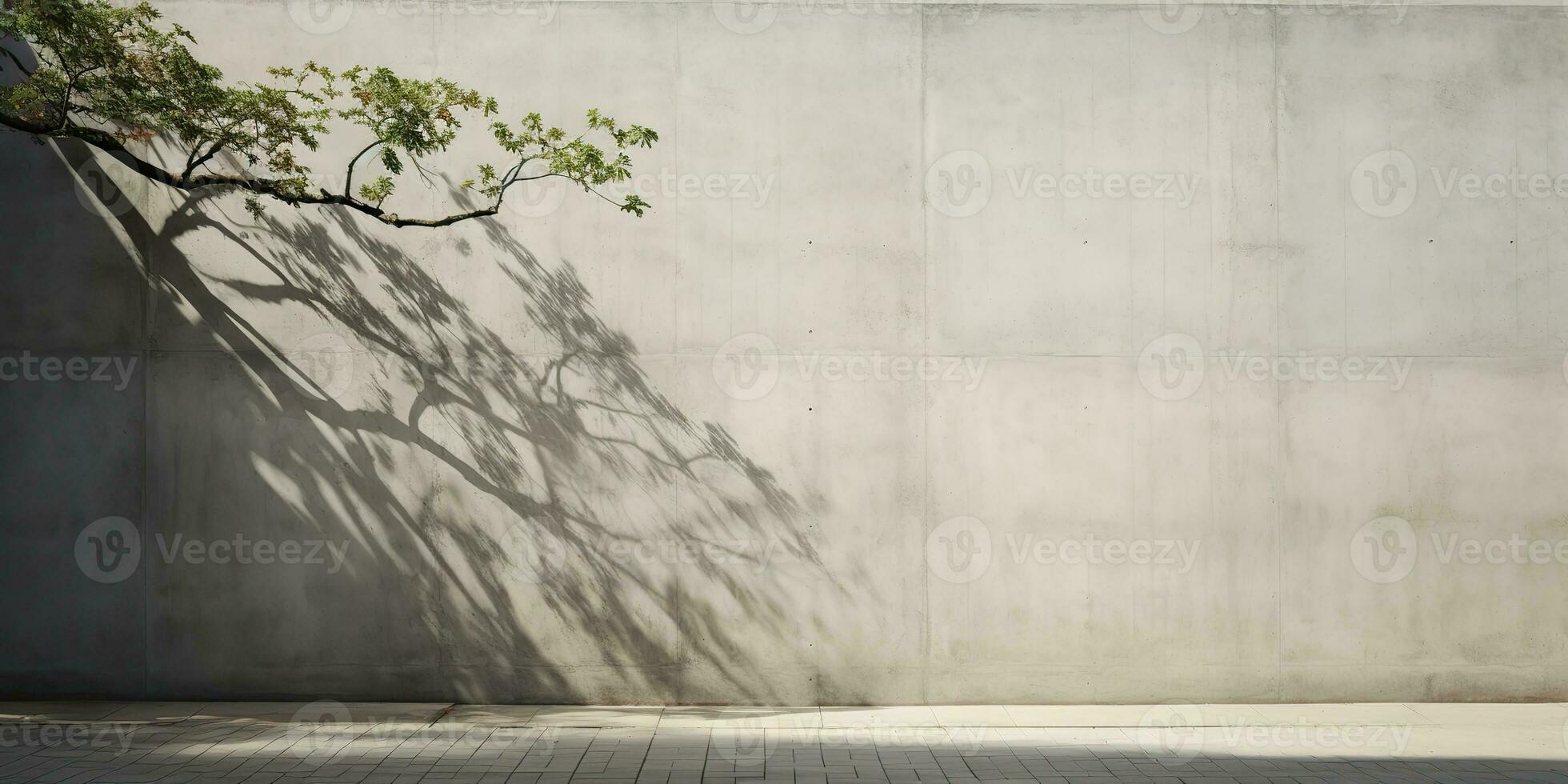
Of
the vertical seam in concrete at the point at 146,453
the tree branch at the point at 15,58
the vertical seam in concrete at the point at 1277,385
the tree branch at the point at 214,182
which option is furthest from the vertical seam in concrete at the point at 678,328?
the tree branch at the point at 15,58

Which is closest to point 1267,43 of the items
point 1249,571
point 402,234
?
point 1249,571

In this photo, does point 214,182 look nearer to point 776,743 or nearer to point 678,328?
point 678,328

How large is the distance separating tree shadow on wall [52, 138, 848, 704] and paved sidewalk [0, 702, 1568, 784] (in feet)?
1.52

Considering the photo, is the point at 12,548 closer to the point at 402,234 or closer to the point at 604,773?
the point at 402,234

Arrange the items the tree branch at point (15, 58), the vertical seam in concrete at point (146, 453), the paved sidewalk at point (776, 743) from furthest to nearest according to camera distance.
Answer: the vertical seam in concrete at point (146, 453)
the tree branch at point (15, 58)
the paved sidewalk at point (776, 743)

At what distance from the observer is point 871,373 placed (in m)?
8.01

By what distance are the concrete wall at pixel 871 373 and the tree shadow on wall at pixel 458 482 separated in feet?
0.11

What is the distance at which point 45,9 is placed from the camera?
6465 mm

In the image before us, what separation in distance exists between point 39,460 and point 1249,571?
986 centimetres

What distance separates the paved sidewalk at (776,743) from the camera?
20.6 ft

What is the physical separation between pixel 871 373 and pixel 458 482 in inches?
138

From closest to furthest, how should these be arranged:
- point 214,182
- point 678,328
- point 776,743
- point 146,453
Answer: point 776,743, point 214,182, point 146,453, point 678,328

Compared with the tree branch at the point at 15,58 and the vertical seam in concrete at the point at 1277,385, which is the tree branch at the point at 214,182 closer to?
the tree branch at the point at 15,58

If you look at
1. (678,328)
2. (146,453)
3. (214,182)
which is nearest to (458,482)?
(678,328)
